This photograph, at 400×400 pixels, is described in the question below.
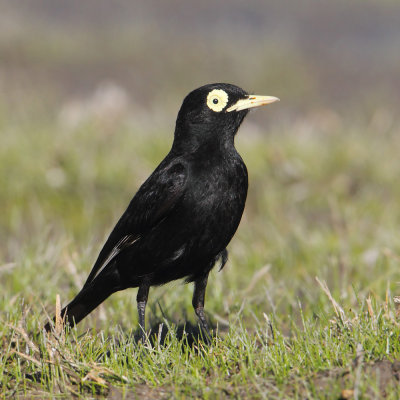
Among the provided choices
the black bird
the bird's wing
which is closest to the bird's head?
the black bird

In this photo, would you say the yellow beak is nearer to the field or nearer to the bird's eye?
the bird's eye

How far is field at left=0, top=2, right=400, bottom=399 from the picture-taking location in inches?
128

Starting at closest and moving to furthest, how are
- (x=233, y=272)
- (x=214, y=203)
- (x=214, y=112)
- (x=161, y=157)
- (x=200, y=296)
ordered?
(x=214, y=203)
(x=214, y=112)
(x=200, y=296)
(x=233, y=272)
(x=161, y=157)

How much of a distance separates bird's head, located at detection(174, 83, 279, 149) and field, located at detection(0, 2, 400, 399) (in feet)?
3.17

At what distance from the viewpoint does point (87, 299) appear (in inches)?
163

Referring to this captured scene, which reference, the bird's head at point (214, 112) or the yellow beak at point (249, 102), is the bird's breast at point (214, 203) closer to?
the bird's head at point (214, 112)

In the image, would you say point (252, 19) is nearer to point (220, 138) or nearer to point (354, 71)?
point (354, 71)

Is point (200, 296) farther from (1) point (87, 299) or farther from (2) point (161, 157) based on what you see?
(2) point (161, 157)

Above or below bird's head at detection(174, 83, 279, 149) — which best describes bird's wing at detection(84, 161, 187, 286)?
below

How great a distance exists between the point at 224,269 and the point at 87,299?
1.58 m

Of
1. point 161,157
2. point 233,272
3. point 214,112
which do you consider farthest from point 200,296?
point 161,157

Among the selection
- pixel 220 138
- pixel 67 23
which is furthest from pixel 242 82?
pixel 220 138

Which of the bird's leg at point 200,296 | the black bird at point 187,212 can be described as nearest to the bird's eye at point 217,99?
the black bird at point 187,212

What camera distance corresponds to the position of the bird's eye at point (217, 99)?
406 centimetres
